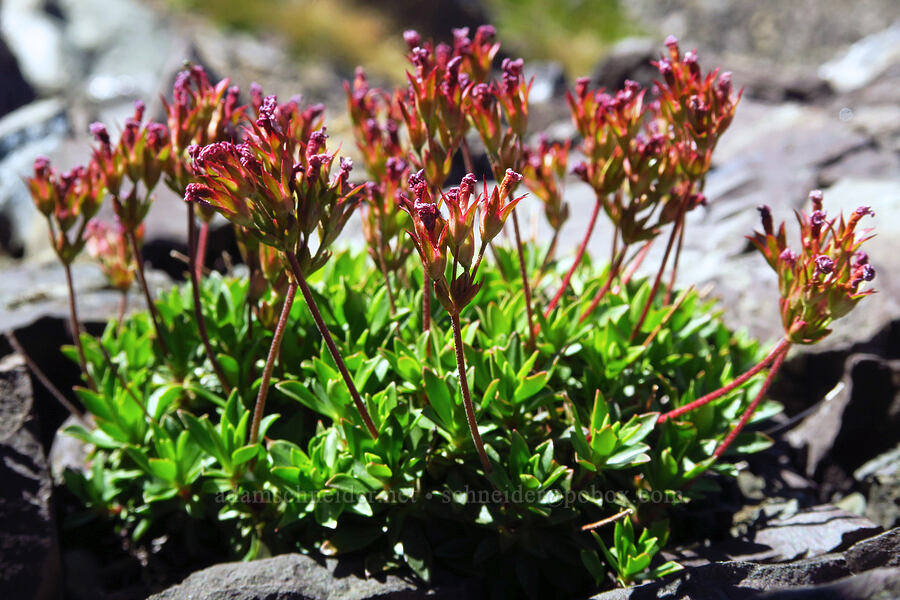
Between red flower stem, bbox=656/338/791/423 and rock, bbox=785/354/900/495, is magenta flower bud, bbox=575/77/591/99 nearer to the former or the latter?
red flower stem, bbox=656/338/791/423

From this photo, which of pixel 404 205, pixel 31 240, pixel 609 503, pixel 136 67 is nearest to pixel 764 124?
pixel 609 503

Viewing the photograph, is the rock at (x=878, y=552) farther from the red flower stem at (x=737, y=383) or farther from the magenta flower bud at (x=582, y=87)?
the magenta flower bud at (x=582, y=87)

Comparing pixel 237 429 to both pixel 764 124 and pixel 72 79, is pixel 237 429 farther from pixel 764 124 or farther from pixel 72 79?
pixel 72 79

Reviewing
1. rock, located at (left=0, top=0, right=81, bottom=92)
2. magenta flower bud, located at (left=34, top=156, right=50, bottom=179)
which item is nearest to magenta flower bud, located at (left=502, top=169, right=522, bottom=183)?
magenta flower bud, located at (left=34, top=156, right=50, bottom=179)

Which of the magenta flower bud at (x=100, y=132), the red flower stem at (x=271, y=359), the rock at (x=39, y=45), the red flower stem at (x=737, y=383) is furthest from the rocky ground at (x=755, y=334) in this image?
the rock at (x=39, y=45)

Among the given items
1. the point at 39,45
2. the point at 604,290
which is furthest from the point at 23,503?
the point at 39,45

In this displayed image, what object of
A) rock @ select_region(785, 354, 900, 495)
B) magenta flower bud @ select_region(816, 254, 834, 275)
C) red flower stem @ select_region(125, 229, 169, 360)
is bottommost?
rock @ select_region(785, 354, 900, 495)
